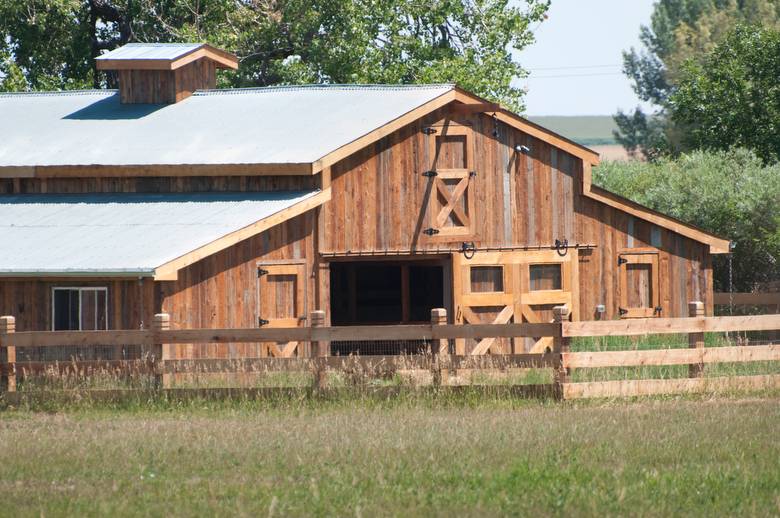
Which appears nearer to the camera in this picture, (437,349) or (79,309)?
(437,349)

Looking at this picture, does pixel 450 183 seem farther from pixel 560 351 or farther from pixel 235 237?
pixel 560 351

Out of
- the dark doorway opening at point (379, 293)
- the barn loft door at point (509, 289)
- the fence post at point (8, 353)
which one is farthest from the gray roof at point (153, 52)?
the fence post at point (8, 353)

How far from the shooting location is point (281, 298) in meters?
24.5

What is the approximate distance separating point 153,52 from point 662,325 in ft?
58.1

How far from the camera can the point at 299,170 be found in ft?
80.8

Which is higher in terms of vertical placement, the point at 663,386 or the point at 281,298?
the point at 281,298

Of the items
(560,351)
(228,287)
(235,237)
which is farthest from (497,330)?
(228,287)

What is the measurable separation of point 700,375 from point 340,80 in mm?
26800

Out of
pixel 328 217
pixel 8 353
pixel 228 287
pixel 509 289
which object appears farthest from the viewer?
pixel 509 289

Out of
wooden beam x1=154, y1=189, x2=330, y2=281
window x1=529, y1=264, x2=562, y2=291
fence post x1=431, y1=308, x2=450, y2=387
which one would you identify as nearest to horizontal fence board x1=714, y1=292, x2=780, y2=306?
window x1=529, y1=264, x2=562, y2=291

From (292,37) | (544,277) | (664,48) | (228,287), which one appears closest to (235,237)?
(228,287)

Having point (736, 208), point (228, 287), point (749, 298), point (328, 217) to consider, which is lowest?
point (749, 298)

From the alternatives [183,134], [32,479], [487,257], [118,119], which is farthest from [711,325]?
[118,119]

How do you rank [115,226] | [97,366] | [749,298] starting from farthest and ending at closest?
1. [749,298]
2. [115,226]
3. [97,366]
